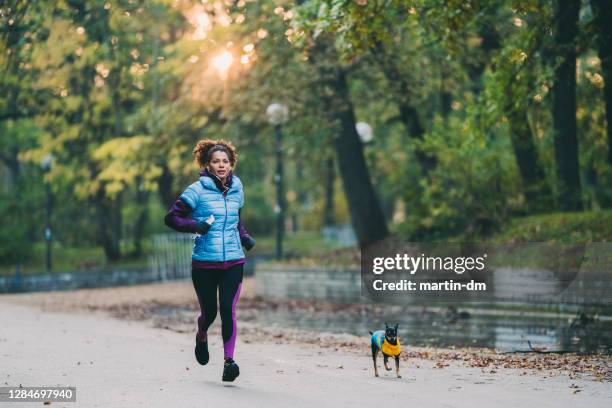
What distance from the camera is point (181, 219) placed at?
841 centimetres

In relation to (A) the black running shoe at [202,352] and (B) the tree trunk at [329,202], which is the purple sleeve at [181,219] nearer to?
(A) the black running shoe at [202,352]

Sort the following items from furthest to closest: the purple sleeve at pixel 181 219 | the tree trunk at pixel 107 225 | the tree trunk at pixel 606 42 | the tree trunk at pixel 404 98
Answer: the tree trunk at pixel 107 225, the tree trunk at pixel 404 98, the tree trunk at pixel 606 42, the purple sleeve at pixel 181 219

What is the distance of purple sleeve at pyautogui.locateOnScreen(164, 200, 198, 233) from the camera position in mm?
8375

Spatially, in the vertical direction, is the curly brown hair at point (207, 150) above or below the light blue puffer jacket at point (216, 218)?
above

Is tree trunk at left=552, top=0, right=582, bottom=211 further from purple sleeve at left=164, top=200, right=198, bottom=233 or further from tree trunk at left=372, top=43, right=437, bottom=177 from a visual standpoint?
purple sleeve at left=164, top=200, right=198, bottom=233

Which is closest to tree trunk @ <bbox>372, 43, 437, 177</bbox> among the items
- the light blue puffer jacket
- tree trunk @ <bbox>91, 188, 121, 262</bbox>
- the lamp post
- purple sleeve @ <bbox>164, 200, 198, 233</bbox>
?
the lamp post

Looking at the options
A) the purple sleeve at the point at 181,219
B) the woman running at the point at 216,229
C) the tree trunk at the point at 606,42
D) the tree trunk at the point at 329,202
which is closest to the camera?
the purple sleeve at the point at 181,219

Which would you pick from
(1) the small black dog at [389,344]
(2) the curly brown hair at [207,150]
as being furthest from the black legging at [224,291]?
(1) the small black dog at [389,344]

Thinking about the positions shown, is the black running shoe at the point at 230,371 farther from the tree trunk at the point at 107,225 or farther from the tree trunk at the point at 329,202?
the tree trunk at the point at 329,202

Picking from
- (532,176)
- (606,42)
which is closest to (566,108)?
(606,42)

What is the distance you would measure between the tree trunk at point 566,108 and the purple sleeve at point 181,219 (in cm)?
863

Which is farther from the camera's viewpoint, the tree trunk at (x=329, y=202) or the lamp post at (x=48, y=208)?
the tree trunk at (x=329, y=202)

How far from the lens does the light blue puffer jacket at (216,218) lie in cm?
851

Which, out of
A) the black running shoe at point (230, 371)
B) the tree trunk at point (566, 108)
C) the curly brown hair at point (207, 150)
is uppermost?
the tree trunk at point (566, 108)
